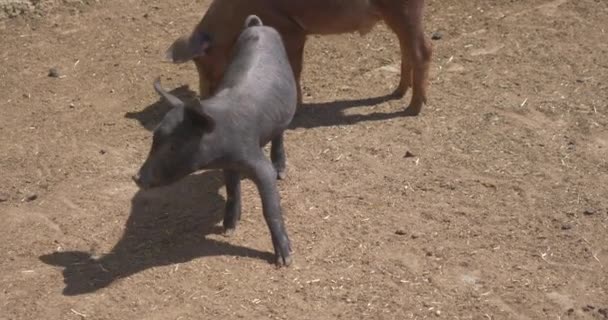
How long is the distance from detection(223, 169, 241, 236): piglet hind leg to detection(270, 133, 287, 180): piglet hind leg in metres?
0.53

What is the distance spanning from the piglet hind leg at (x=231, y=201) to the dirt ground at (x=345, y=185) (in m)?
0.13

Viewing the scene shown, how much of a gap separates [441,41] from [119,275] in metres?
3.84

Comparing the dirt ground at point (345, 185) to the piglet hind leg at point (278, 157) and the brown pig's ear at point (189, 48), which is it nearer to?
the piglet hind leg at point (278, 157)

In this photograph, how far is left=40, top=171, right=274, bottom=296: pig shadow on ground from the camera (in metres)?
5.54

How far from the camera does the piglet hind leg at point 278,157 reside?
6.32 meters

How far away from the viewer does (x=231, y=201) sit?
5.82 metres

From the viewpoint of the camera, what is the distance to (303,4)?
6.98m

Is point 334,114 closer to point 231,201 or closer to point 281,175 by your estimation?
point 281,175

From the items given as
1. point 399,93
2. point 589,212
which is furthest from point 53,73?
point 589,212

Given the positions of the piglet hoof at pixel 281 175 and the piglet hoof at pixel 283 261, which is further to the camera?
the piglet hoof at pixel 281 175

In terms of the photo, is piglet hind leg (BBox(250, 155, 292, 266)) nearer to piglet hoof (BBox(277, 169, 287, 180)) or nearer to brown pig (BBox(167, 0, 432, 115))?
piglet hoof (BBox(277, 169, 287, 180))

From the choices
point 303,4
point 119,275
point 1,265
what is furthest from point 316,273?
point 303,4

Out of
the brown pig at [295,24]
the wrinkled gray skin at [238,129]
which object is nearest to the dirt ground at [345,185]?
the wrinkled gray skin at [238,129]

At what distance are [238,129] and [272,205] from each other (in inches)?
18.5
